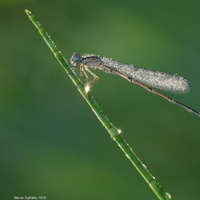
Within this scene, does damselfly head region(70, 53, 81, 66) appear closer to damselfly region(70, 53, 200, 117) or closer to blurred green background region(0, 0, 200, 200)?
damselfly region(70, 53, 200, 117)

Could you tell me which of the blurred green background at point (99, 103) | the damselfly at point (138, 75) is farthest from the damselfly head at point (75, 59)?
the blurred green background at point (99, 103)

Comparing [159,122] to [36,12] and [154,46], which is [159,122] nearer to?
[154,46]

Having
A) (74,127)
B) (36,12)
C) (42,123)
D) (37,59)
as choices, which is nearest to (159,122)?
(74,127)

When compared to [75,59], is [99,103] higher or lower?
lower

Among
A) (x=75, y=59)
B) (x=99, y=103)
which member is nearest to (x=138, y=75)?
(x=99, y=103)

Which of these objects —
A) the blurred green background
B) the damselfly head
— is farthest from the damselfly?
the blurred green background

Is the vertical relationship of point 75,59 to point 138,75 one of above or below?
above

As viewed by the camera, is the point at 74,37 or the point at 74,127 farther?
the point at 74,37

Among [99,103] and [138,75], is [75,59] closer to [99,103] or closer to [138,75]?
[99,103]
